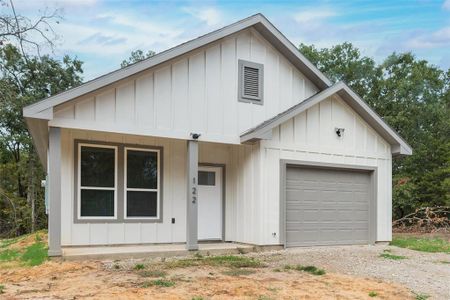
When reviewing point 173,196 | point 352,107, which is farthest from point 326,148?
point 173,196

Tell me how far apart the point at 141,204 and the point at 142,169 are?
83 cm

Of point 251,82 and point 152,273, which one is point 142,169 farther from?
point 152,273

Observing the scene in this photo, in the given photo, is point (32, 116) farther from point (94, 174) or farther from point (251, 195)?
point (251, 195)

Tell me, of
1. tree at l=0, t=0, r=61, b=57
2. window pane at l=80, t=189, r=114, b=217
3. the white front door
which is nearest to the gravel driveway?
the white front door

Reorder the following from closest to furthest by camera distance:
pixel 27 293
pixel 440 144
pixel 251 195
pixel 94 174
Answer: pixel 27 293 → pixel 94 174 → pixel 251 195 → pixel 440 144

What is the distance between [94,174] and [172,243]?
2527 mm

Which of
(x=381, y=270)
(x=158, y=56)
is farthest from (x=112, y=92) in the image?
(x=381, y=270)

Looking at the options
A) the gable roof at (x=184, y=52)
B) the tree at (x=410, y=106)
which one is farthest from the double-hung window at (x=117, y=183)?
the tree at (x=410, y=106)

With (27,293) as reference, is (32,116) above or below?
above

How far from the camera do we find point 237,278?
7.32 metres

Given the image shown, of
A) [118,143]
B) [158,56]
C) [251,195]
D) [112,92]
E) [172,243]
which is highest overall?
[158,56]

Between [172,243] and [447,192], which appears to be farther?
[447,192]

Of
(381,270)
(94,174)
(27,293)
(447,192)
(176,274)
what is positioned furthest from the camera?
(447,192)

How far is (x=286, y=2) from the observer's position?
36.7 ft
